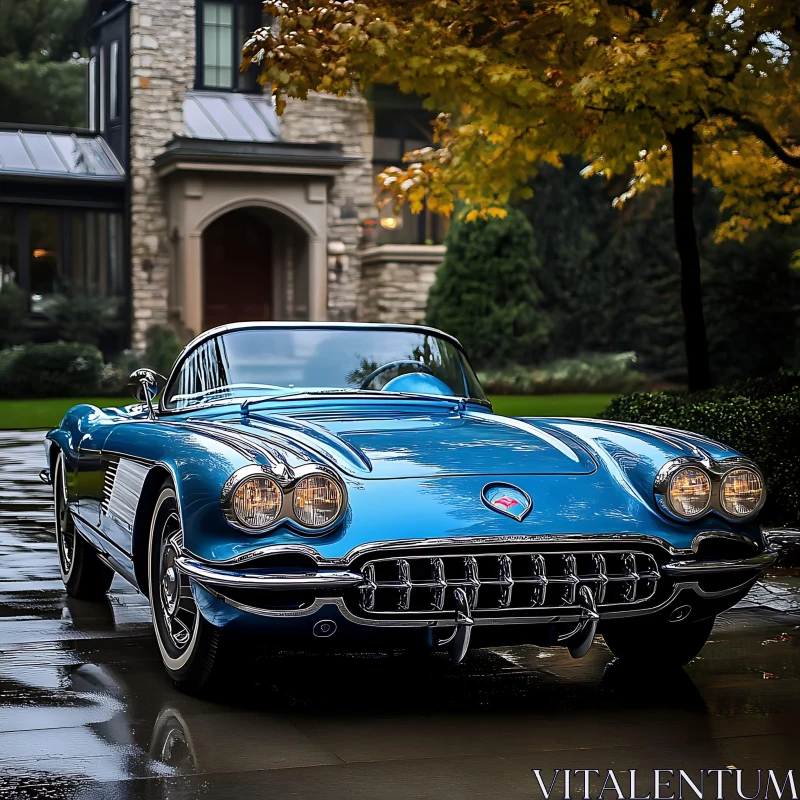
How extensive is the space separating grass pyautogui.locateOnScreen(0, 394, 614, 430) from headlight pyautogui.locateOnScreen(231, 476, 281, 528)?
1412 centimetres

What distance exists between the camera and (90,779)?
3734 mm

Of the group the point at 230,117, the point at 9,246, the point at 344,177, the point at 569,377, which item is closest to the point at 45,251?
the point at 9,246

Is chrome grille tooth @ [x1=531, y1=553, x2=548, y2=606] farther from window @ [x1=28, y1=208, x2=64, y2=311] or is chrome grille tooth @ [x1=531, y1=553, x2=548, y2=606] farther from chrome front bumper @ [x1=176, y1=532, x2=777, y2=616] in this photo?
window @ [x1=28, y1=208, x2=64, y2=311]

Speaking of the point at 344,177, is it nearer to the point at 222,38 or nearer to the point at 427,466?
the point at 222,38

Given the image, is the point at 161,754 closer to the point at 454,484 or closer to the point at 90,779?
the point at 90,779

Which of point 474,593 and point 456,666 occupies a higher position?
point 474,593

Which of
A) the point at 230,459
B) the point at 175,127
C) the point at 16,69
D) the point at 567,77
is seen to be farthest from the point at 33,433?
the point at 16,69

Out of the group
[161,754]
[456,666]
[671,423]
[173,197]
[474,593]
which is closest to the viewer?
[161,754]

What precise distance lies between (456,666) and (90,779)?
1903 millimetres

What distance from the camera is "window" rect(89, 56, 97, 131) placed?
105 ft

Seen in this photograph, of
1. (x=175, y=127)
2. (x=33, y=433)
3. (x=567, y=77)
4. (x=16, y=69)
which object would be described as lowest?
(x=33, y=433)

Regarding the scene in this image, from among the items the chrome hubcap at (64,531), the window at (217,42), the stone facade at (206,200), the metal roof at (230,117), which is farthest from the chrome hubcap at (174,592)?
the window at (217,42)

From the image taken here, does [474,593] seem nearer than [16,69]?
Yes

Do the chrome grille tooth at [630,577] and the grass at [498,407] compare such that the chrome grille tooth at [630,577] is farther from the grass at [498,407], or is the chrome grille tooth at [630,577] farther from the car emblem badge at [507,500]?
the grass at [498,407]
